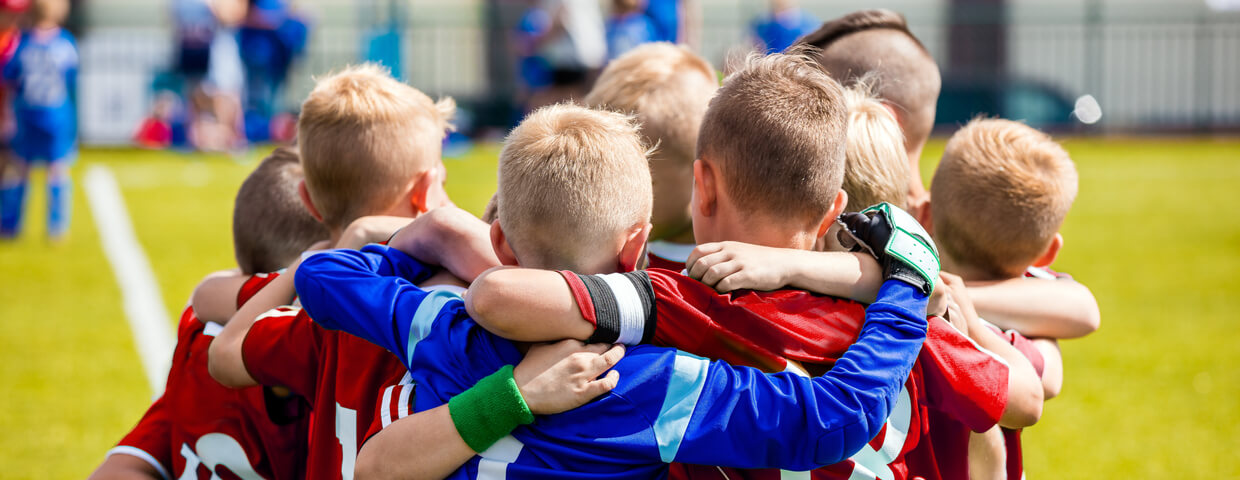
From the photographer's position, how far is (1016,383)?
79.9 inches

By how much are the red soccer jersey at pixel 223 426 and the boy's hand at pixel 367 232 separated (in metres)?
0.41

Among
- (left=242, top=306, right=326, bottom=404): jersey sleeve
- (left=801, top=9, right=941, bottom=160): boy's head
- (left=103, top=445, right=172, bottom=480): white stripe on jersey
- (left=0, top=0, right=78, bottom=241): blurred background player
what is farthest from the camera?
(left=0, top=0, right=78, bottom=241): blurred background player

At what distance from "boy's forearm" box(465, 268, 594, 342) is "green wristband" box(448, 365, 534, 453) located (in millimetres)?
88

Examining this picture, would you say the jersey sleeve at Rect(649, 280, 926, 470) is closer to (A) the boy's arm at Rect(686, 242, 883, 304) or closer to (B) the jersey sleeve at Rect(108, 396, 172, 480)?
(A) the boy's arm at Rect(686, 242, 883, 304)

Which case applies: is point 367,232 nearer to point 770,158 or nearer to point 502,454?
point 502,454

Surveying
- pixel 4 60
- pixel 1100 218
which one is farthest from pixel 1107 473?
pixel 4 60

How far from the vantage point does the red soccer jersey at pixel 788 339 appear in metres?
1.77

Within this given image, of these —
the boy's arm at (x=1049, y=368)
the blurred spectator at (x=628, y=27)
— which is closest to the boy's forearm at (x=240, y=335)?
the boy's arm at (x=1049, y=368)

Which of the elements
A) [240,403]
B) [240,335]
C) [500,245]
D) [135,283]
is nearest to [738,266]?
[500,245]

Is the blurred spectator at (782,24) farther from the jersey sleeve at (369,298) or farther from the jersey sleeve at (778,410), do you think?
the jersey sleeve at (778,410)

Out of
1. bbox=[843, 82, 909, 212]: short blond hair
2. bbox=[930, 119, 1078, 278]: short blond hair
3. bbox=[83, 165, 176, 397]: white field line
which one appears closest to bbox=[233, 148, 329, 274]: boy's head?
bbox=[843, 82, 909, 212]: short blond hair

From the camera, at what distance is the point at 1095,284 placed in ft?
24.8

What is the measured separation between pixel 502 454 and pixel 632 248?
393 millimetres

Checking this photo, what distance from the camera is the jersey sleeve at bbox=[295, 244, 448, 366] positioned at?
1873mm
